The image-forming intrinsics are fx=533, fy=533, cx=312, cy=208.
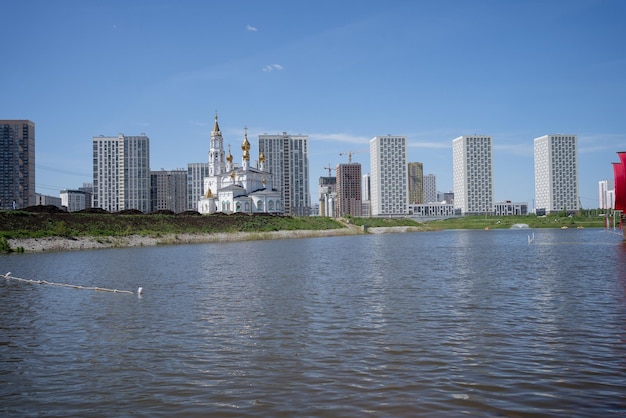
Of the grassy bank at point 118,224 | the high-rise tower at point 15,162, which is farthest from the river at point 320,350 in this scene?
the high-rise tower at point 15,162

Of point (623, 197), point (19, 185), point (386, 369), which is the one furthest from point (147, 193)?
point (386, 369)

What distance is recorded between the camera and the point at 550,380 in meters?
10.6

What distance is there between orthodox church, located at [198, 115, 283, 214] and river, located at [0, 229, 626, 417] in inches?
4049

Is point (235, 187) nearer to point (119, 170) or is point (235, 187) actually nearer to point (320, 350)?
point (119, 170)

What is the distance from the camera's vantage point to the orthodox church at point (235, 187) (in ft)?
425

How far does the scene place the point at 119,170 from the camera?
623ft

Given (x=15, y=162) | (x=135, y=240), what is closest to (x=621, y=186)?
(x=135, y=240)

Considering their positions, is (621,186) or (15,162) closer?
(621,186)

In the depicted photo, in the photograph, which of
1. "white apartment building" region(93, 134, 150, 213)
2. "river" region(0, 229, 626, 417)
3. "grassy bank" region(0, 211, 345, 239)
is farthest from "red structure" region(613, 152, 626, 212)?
"white apartment building" region(93, 134, 150, 213)

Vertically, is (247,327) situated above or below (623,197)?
below

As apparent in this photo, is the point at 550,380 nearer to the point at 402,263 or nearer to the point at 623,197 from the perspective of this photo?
the point at 402,263

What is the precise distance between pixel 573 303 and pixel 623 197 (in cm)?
5236

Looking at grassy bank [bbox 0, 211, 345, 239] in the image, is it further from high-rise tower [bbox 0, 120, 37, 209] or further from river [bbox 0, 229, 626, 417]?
high-rise tower [bbox 0, 120, 37, 209]

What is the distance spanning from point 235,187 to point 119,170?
7858 centimetres
